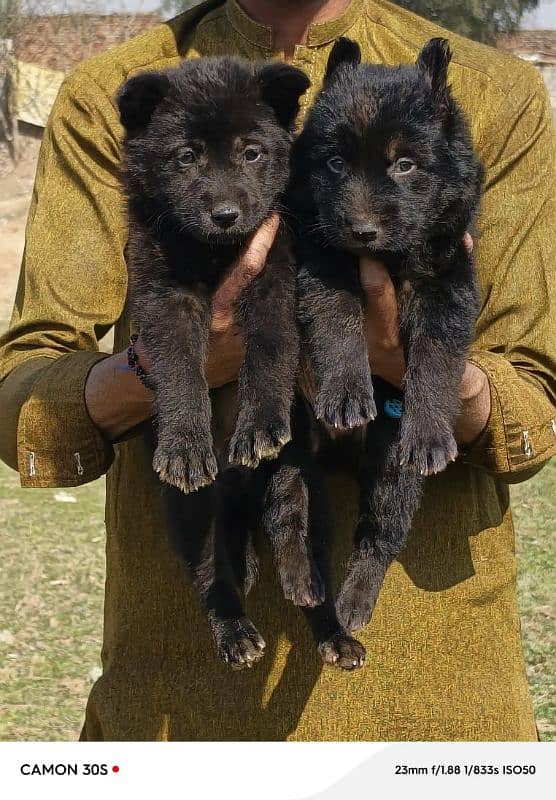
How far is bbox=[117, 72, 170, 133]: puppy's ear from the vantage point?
267cm

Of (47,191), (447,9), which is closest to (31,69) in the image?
(447,9)

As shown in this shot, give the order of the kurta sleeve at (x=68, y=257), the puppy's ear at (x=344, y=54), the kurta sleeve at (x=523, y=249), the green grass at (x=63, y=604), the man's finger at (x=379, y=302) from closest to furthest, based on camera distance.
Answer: the man's finger at (x=379, y=302) → the puppy's ear at (x=344, y=54) → the kurta sleeve at (x=523, y=249) → the kurta sleeve at (x=68, y=257) → the green grass at (x=63, y=604)

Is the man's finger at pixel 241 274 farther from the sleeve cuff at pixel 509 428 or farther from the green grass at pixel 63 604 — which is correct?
the green grass at pixel 63 604

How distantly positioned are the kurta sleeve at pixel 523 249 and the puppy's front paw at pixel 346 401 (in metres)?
0.36

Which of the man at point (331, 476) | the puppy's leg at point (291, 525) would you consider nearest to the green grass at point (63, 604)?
the man at point (331, 476)

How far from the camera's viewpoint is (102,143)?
2963mm

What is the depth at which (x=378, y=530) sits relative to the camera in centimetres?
270

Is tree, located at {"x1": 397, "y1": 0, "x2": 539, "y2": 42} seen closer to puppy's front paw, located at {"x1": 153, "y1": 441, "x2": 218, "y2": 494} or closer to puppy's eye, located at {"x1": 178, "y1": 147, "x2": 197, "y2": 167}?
puppy's eye, located at {"x1": 178, "y1": 147, "x2": 197, "y2": 167}

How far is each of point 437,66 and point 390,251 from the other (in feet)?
1.48

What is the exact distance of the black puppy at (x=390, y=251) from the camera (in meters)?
2.54

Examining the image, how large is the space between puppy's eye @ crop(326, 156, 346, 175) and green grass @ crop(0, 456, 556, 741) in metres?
3.37

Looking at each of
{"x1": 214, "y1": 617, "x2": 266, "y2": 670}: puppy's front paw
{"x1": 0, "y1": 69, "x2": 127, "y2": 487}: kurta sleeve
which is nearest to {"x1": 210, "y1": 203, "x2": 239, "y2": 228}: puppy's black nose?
{"x1": 0, "y1": 69, "x2": 127, "y2": 487}: kurta sleeve

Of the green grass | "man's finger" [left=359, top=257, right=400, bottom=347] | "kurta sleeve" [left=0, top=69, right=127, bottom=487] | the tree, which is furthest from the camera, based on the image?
the tree

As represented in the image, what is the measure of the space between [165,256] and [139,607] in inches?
36.8
